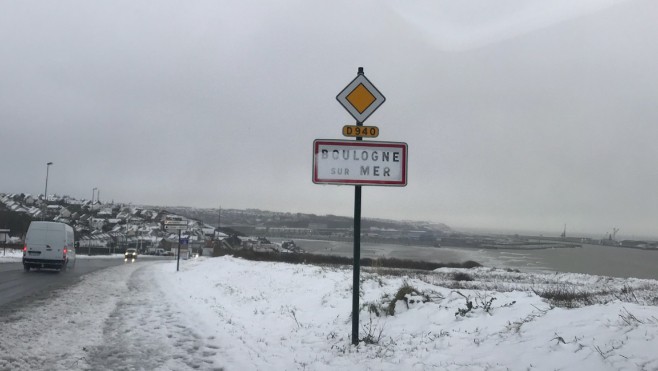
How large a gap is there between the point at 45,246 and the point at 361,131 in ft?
67.6

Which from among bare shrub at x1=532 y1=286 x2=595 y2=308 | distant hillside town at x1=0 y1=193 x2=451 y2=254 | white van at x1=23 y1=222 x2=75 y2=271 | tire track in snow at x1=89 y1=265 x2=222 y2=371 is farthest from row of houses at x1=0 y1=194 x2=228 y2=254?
tire track in snow at x1=89 y1=265 x2=222 y2=371

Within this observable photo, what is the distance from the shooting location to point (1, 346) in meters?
6.51

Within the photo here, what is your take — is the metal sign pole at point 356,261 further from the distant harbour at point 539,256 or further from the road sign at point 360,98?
the distant harbour at point 539,256

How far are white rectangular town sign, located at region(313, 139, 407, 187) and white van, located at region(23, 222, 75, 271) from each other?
2000 cm

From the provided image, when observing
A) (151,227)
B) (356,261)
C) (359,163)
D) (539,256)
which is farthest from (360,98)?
(151,227)

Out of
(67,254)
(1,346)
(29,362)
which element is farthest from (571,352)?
(67,254)

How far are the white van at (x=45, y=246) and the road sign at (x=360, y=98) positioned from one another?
800 inches

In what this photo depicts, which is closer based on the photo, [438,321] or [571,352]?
[571,352]

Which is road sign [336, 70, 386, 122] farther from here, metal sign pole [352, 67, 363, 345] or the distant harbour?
the distant harbour

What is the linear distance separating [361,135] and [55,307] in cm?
813

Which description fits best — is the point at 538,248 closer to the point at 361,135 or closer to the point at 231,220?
the point at 231,220

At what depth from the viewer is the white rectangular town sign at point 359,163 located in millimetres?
6660

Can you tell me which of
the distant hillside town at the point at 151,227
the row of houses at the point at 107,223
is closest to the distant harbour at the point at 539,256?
the distant hillside town at the point at 151,227

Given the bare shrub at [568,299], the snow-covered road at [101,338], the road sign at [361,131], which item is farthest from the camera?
the bare shrub at [568,299]
